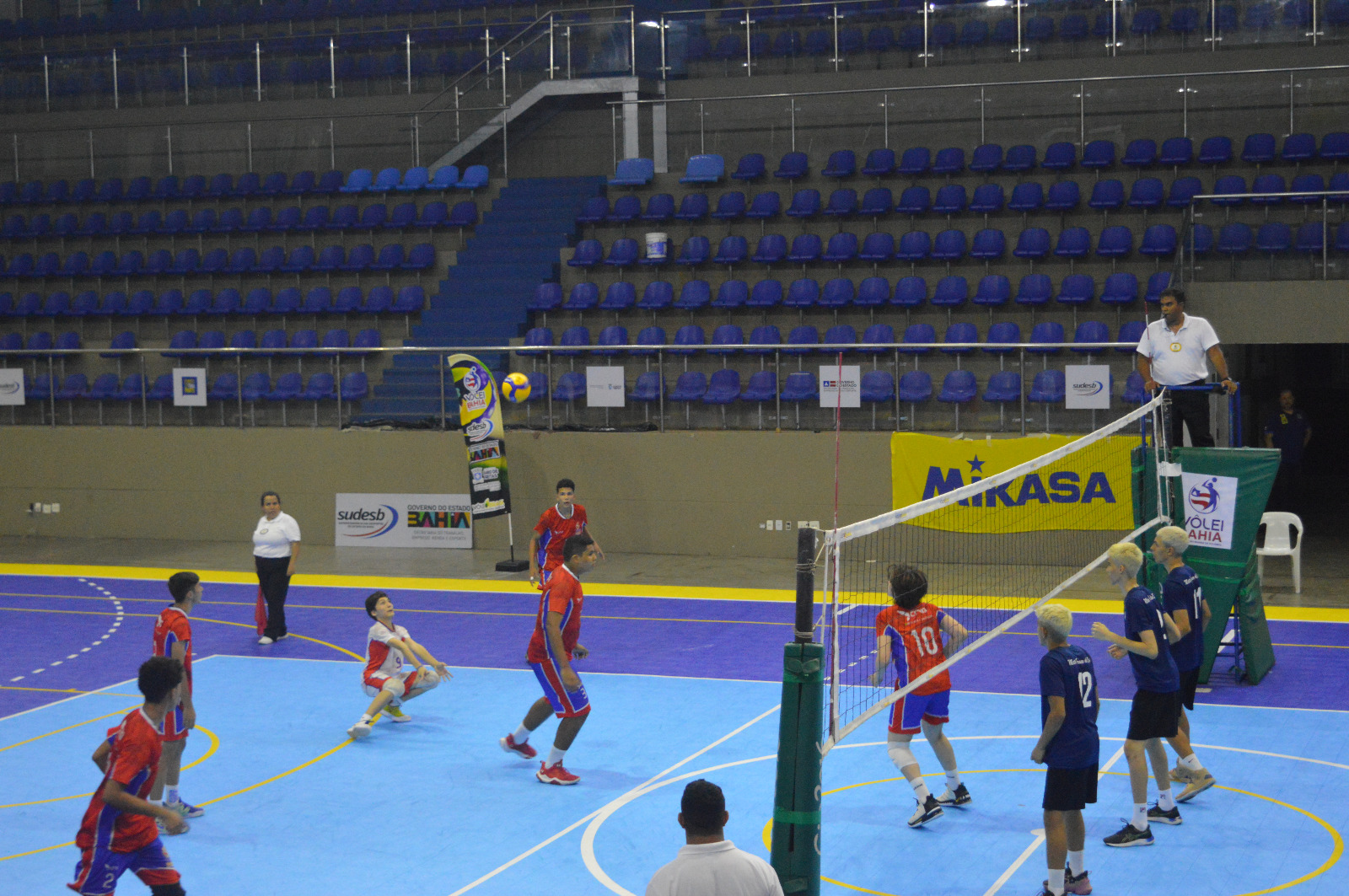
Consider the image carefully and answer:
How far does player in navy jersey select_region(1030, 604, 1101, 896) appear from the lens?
24.6ft

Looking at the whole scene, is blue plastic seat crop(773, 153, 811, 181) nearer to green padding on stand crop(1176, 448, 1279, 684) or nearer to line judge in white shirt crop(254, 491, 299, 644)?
line judge in white shirt crop(254, 491, 299, 644)

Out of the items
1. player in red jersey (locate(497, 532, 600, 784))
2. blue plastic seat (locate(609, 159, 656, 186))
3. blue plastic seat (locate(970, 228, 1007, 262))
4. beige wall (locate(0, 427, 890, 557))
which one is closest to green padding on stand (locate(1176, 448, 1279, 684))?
player in red jersey (locate(497, 532, 600, 784))

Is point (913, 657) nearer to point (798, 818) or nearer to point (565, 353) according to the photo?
point (798, 818)

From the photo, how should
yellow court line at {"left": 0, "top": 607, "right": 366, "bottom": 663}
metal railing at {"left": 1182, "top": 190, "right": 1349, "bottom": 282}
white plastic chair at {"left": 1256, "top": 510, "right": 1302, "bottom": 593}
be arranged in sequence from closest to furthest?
1. yellow court line at {"left": 0, "top": 607, "right": 366, "bottom": 663}
2. white plastic chair at {"left": 1256, "top": 510, "right": 1302, "bottom": 593}
3. metal railing at {"left": 1182, "top": 190, "right": 1349, "bottom": 282}

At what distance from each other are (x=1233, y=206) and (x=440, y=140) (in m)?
16.0

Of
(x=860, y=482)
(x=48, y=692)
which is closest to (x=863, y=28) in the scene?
(x=860, y=482)

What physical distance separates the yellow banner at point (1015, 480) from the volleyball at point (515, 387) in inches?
203

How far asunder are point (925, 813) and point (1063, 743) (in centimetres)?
171

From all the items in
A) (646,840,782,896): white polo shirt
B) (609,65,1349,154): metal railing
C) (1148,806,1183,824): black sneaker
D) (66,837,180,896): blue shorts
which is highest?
(609,65,1349,154): metal railing

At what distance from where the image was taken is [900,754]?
8.95 meters

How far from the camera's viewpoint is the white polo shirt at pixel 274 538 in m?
14.9

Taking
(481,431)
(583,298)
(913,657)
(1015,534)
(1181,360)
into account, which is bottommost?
(1015,534)

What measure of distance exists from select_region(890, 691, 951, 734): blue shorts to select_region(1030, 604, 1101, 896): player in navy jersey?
1.40 metres

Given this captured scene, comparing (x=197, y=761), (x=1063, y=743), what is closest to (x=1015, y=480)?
(x=1063, y=743)
